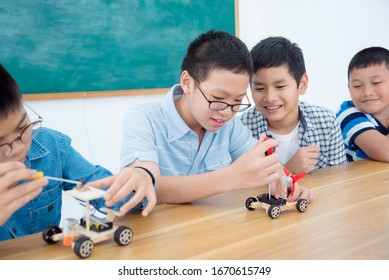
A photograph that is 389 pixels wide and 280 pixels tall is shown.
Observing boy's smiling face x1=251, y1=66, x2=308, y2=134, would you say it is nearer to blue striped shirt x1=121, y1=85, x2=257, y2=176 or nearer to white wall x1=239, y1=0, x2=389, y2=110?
blue striped shirt x1=121, y1=85, x2=257, y2=176

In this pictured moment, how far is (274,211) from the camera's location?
2.80 feet

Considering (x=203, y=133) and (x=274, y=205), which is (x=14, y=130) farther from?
(x=203, y=133)

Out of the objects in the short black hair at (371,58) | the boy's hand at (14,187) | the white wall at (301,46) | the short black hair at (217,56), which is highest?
the short black hair at (217,56)

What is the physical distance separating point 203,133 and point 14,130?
2.30 ft

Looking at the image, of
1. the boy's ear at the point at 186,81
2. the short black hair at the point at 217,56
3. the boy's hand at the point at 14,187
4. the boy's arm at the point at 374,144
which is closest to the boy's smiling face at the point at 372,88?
the boy's arm at the point at 374,144

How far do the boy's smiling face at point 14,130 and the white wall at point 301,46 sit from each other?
1.69 metres

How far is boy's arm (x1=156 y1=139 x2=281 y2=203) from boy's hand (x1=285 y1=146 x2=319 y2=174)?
382mm

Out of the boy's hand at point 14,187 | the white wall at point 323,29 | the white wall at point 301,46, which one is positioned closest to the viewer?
the boy's hand at point 14,187

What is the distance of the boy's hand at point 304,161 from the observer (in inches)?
52.7

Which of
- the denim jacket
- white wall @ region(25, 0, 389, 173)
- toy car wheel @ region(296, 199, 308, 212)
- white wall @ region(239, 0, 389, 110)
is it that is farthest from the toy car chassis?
white wall @ region(239, 0, 389, 110)

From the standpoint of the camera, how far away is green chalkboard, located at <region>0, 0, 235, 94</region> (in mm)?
2256

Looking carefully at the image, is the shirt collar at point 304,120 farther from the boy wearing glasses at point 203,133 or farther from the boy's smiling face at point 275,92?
the boy wearing glasses at point 203,133

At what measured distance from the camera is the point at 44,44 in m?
2.31

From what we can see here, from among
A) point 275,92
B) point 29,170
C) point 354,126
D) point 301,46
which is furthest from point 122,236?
point 301,46
